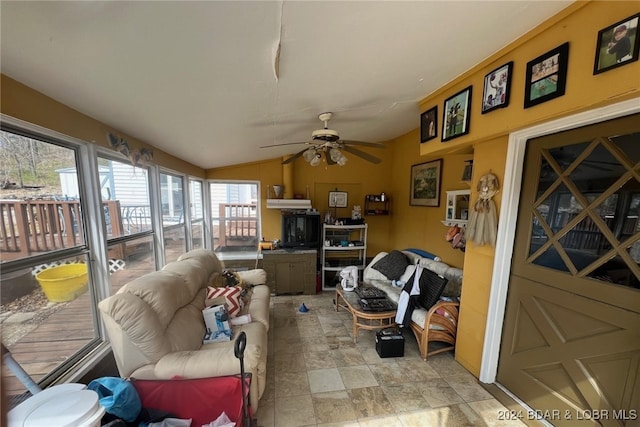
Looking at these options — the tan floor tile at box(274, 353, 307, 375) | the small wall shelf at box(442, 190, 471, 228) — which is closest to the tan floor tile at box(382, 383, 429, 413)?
the tan floor tile at box(274, 353, 307, 375)

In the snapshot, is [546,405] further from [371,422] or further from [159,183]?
[159,183]

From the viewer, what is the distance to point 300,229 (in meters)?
4.13

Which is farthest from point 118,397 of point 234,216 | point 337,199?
point 337,199

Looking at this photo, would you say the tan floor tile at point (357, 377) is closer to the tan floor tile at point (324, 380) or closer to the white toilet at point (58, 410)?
the tan floor tile at point (324, 380)

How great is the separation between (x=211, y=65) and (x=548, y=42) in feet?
6.36

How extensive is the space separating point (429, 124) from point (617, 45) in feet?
4.43

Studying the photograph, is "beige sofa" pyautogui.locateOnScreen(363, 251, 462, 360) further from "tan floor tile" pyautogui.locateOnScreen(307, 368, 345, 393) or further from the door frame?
"tan floor tile" pyautogui.locateOnScreen(307, 368, 345, 393)

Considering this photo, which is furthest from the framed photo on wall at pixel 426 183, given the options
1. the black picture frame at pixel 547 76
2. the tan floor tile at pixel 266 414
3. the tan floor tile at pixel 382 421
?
the tan floor tile at pixel 266 414

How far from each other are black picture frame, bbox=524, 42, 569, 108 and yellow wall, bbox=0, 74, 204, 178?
2858 mm

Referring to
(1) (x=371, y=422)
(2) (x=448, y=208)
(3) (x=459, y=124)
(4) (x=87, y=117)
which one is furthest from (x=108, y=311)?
(2) (x=448, y=208)

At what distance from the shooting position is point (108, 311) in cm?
150

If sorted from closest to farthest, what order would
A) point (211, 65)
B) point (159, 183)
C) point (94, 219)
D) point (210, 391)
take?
1. point (211, 65)
2. point (210, 391)
3. point (94, 219)
4. point (159, 183)

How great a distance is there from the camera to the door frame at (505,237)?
1628mm

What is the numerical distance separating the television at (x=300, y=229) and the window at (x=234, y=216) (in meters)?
0.82
